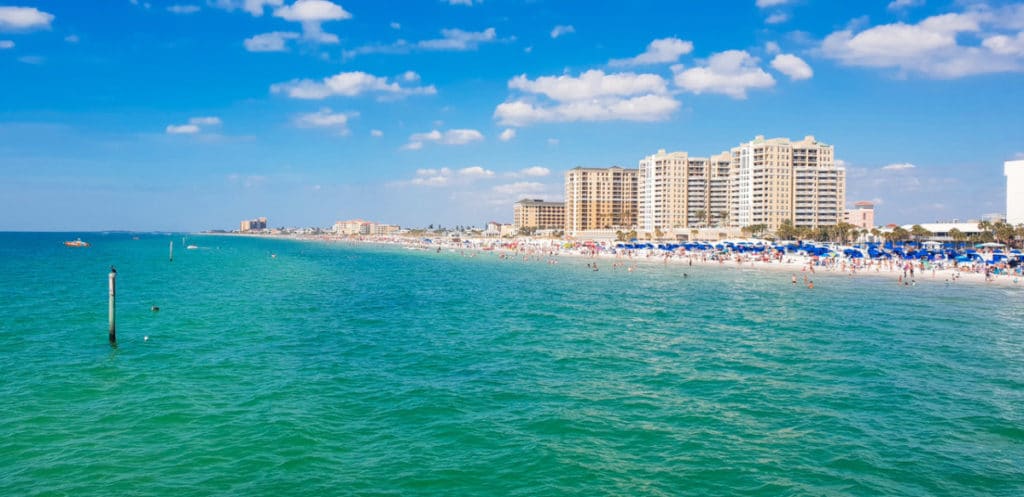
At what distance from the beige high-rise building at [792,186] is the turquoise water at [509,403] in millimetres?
128848

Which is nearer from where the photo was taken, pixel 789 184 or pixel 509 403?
pixel 509 403

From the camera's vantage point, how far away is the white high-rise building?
422 feet

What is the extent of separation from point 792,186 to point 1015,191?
4751 cm

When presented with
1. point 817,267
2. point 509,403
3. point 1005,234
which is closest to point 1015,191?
point 1005,234

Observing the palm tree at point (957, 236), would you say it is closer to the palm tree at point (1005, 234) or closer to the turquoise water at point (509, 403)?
the palm tree at point (1005, 234)

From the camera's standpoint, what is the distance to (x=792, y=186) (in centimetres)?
16488

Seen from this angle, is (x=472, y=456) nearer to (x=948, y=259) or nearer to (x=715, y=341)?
(x=715, y=341)

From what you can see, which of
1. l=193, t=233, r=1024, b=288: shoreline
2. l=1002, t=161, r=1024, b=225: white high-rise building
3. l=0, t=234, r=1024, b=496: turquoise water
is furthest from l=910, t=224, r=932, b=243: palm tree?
l=0, t=234, r=1024, b=496: turquoise water

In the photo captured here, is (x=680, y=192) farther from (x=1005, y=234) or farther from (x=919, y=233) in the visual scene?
(x=1005, y=234)

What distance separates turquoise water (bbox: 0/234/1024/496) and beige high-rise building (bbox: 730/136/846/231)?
128848 millimetres

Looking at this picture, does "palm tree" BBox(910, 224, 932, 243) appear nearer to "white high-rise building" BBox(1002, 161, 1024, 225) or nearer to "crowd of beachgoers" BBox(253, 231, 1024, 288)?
"white high-rise building" BBox(1002, 161, 1024, 225)

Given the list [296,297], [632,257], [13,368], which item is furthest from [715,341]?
[632,257]

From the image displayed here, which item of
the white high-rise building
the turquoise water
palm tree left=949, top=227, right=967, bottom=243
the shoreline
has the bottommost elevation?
the turquoise water

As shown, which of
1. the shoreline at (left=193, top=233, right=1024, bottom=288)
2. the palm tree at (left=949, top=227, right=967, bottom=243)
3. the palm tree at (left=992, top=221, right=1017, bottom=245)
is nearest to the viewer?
the shoreline at (left=193, top=233, right=1024, bottom=288)
